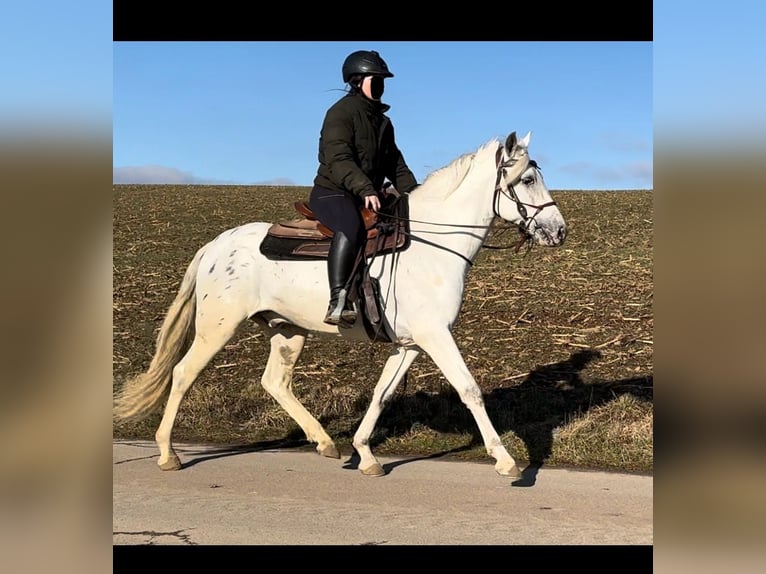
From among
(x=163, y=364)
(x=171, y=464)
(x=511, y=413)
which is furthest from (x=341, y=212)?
(x=511, y=413)

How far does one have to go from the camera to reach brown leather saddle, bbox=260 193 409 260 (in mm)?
7227

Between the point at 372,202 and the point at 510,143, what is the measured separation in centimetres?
126

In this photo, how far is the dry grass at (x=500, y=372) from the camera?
330 inches

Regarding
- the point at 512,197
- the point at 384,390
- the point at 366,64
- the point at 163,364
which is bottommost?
the point at 384,390

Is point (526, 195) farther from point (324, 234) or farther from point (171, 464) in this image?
point (171, 464)

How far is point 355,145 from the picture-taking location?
736cm

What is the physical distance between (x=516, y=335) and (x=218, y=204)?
26358mm

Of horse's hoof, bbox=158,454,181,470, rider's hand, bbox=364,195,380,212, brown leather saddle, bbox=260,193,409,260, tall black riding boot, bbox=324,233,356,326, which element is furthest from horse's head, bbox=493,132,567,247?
horse's hoof, bbox=158,454,181,470

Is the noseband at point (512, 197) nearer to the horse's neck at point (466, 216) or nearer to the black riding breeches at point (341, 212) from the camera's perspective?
the horse's neck at point (466, 216)

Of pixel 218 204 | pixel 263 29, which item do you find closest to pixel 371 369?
pixel 263 29

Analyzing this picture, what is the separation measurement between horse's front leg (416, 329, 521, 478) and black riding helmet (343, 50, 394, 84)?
2.27 m

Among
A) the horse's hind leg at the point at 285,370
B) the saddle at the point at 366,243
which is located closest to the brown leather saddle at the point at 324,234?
the saddle at the point at 366,243

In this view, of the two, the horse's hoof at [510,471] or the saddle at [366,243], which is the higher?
→ the saddle at [366,243]

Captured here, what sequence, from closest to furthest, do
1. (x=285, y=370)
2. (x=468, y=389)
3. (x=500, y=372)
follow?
(x=468, y=389)
(x=285, y=370)
(x=500, y=372)
